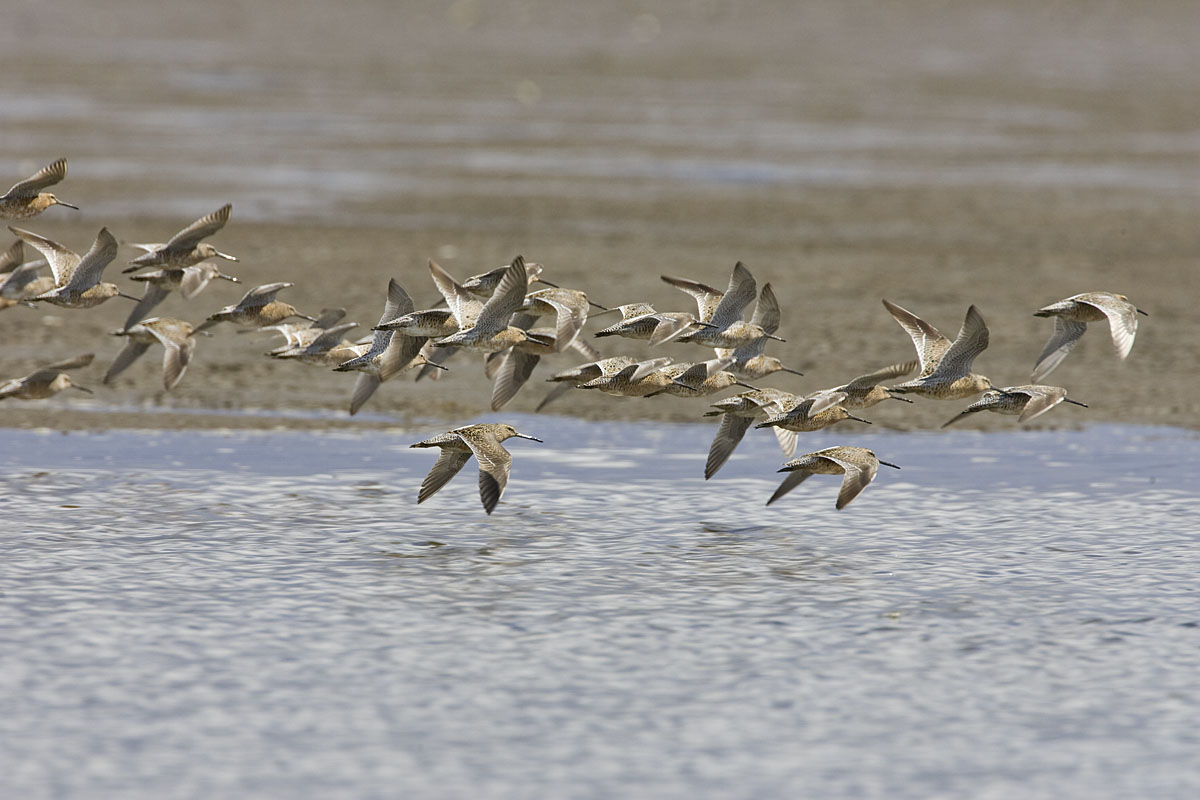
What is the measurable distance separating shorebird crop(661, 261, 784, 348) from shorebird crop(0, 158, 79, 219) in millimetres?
5099

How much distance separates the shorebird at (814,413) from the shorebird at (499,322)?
2055 mm

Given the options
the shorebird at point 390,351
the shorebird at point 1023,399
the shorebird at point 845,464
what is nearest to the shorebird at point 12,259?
the shorebird at point 390,351

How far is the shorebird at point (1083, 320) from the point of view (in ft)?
41.5

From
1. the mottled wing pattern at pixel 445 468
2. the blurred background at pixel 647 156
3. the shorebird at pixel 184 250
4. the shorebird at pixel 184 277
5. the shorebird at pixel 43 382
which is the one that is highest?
the blurred background at pixel 647 156

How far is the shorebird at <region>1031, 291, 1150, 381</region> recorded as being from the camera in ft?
41.5

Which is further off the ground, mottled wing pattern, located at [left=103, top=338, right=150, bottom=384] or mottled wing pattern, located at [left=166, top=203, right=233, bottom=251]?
mottled wing pattern, located at [left=166, top=203, right=233, bottom=251]

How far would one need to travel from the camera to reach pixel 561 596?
1199cm

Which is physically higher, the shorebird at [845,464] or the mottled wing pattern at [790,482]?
the shorebird at [845,464]

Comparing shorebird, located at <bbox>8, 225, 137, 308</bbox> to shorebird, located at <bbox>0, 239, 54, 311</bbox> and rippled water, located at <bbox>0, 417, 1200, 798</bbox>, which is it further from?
rippled water, located at <bbox>0, 417, 1200, 798</bbox>

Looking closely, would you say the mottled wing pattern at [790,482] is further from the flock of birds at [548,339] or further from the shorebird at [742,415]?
the shorebird at [742,415]

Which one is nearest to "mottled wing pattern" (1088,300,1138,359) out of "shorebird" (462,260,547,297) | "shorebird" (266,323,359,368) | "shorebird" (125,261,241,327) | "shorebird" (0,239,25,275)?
"shorebird" (462,260,547,297)

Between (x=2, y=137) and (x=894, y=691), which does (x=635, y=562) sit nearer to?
(x=894, y=691)

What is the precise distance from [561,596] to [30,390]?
6151 mm

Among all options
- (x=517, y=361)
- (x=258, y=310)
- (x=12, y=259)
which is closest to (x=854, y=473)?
(x=517, y=361)
